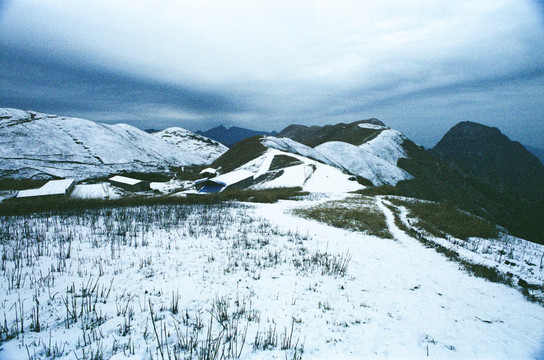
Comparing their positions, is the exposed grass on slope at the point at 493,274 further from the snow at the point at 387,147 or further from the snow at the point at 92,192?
the snow at the point at 387,147

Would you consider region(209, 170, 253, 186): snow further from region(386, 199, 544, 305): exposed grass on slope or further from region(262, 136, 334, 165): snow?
region(386, 199, 544, 305): exposed grass on slope

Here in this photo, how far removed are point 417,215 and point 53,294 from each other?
2597cm

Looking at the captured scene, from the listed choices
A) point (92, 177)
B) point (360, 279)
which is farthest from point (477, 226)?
point (92, 177)

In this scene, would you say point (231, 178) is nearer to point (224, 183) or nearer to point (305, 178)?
point (224, 183)

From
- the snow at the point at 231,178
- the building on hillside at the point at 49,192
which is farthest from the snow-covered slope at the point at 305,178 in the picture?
the building on hillside at the point at 49,192

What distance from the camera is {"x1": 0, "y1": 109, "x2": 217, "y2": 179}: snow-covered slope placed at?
88.2 m

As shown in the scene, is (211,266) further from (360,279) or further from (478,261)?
(478,261)

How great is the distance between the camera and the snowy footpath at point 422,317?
512 centimetres

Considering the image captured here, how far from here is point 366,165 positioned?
8838cm

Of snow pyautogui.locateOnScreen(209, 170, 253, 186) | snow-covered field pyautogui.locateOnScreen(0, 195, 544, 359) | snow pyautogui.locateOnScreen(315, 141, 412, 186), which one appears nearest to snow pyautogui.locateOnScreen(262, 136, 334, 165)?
snow pyautogui.locateOnScreen(315, 141, 412, 186)

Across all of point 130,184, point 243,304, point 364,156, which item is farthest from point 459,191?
point 130,184

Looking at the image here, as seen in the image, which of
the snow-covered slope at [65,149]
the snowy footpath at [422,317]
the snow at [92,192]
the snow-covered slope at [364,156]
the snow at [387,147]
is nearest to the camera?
the snowy footpath at [422,317]

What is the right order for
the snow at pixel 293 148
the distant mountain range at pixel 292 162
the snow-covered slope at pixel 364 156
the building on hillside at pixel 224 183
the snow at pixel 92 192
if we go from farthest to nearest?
the snow at pixel 293 148, the snow-covered slope at pixel 364 156, the distant mountain range at pixel 292 162, the building on hillside at pixel 224 183, the snow at pixel 92 192

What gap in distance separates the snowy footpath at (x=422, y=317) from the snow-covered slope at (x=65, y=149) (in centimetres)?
10957
